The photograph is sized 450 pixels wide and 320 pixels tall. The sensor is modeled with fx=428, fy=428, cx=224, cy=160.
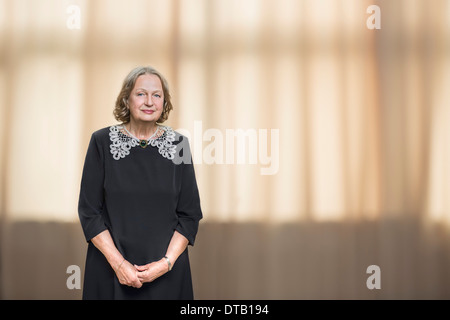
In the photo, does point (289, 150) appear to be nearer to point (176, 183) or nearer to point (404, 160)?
point (404, 160)

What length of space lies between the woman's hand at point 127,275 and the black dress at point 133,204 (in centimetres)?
3

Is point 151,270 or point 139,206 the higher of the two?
point 139,206

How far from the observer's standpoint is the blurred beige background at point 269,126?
2621mm

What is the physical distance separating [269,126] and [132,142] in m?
1.40

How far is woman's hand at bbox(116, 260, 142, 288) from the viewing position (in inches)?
52.1

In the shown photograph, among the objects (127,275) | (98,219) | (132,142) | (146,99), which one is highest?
(146,99)

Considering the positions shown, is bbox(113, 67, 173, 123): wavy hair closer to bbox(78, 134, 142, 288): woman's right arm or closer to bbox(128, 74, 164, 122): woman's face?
bbox(128, 74, 164, 122): woman's face

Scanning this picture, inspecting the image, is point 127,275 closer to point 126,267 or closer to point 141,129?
point 126,267

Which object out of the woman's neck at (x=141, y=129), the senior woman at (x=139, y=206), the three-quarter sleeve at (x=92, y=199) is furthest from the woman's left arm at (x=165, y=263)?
the woman's neck at (x=141, y=129)

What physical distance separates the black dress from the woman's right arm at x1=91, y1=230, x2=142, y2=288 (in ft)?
0.06

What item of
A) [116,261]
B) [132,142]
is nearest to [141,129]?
[132,142]

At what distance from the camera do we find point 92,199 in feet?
4.47

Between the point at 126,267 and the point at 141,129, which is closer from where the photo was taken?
the point at 126,267

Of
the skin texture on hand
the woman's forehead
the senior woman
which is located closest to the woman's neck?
the senior woman
